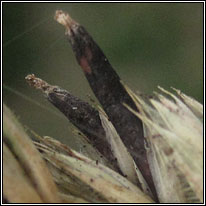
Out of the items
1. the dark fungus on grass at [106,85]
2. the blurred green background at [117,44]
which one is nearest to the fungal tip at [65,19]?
the dark fungus on grass at [106,85]

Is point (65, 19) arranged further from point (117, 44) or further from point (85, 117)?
point (117, 44)

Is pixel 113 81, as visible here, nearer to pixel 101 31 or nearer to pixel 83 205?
pixel 83 205

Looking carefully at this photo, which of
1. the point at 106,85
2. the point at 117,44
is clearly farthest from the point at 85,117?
the point at 117,44

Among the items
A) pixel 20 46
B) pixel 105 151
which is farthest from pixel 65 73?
pixel 105 151

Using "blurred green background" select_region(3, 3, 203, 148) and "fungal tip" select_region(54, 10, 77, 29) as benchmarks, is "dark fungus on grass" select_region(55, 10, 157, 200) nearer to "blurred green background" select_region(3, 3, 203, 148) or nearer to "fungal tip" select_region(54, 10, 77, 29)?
"fungal tip" select_region(54, 10, 77, 29)

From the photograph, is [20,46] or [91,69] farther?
[20,46]
